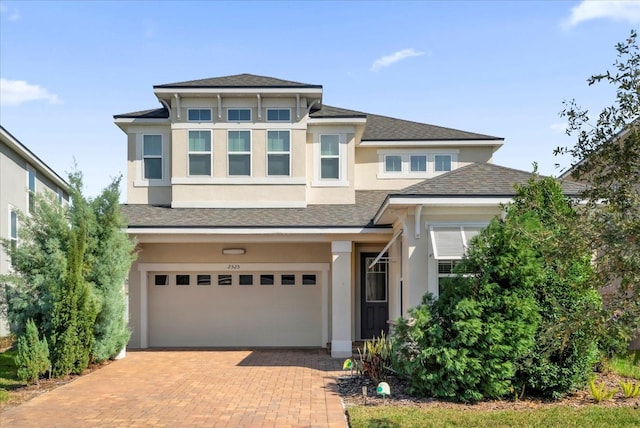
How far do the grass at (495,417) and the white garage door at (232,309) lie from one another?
8575 millimetres

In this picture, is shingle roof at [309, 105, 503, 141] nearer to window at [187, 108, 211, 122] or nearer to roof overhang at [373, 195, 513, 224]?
window at [187, 108, 211, 122]

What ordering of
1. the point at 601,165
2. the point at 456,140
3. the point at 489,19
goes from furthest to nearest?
the point at 456,140
the point at 489,19
the point at 601,165

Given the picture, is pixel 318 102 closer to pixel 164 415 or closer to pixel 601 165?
pixel 164 415

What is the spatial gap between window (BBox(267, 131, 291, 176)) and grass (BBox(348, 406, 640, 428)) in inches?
365

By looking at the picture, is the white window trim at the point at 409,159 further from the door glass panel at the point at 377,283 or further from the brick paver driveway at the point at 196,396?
the brick paver driveway at the point at 196,396

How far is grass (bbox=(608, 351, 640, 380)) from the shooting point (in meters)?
11.7

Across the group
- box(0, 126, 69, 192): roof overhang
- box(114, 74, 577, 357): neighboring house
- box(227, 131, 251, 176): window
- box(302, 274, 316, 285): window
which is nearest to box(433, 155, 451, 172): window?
box(114, 74, 577, 357): neighboring house

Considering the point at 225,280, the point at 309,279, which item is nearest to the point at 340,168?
the point at 309,279

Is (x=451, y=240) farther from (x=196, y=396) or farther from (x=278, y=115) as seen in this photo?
(x=278, y=115)

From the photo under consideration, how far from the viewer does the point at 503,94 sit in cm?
1264

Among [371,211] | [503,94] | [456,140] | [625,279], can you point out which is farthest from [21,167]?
[625,279]

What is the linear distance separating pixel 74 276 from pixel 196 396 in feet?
13.5

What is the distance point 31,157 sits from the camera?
893 inches

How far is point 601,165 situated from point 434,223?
7628 millimetres
